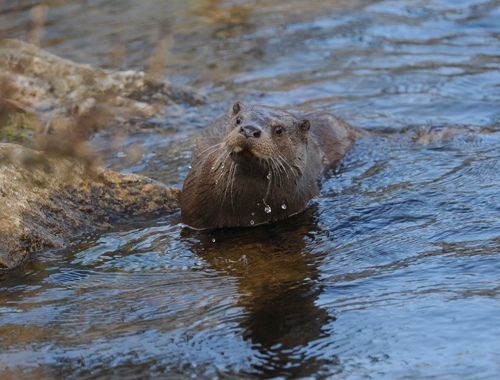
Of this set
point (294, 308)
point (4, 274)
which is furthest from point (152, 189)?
point (294, 308)

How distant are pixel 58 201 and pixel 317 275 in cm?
246

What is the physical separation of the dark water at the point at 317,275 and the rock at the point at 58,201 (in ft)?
0.61

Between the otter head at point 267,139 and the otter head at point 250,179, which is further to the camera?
the otter head at point 250,179

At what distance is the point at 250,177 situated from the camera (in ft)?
19.6

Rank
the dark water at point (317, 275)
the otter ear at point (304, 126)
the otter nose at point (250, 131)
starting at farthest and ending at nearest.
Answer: the otter ear at point (304, 126) → the otter nose at point (250, 131) → the dark water at point (317, 275)

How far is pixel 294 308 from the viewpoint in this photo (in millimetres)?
4422

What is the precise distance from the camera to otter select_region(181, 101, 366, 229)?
5.80 metres

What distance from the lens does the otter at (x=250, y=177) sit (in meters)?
5.80

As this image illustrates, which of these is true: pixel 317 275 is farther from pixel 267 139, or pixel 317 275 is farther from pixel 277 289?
pixel 267 139

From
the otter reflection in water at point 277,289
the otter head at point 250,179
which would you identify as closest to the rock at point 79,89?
the otter head at point 250,179

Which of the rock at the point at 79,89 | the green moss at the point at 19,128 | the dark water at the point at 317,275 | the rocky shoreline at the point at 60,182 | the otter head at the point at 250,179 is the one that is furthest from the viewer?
the rock at the point at 79,89

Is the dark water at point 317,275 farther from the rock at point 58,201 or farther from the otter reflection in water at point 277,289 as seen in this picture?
the rock at point 58,201

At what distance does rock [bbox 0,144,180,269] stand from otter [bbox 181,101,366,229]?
1.64 feet

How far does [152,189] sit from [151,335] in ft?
9.00
